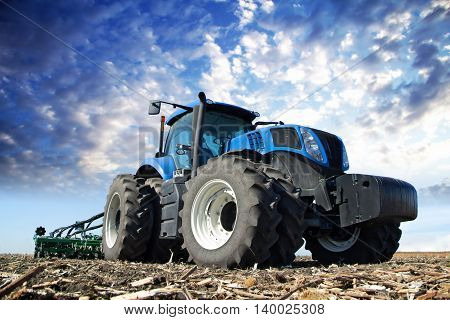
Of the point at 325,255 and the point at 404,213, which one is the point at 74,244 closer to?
the point at 325,255

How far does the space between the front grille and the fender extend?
127 inches

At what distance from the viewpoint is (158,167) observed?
905cm

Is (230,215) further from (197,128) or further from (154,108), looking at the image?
(154,108)

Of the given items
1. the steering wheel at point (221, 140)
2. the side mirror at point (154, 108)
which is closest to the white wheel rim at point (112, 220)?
the side mirror at point (154, 108)

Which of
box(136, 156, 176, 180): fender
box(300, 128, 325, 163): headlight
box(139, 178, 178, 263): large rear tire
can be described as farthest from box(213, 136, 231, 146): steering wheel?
box(300, 128, 325, 163): headlight

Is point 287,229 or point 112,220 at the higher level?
point 112,220

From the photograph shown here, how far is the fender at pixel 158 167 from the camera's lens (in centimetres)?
882

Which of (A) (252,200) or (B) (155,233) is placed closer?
(A) (252,200)

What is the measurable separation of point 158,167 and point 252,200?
4202 mm

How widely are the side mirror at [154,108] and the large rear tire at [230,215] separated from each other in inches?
100

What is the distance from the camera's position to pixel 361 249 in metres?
7.33

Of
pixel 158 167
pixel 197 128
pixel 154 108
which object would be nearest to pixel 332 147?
pixel 197 128

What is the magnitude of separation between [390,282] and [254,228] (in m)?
1.82
